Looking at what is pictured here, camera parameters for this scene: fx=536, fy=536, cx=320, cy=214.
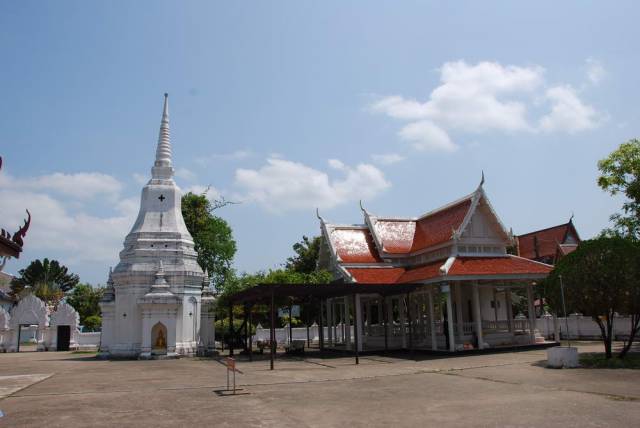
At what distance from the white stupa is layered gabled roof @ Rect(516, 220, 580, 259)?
41.4 metres

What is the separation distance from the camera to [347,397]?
12.3m

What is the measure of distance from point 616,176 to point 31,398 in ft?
90.9

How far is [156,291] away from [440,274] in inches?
623

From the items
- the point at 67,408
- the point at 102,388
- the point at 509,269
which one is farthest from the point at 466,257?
the point at 67,408

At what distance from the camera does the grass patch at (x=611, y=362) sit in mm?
16484

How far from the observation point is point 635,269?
17.4m

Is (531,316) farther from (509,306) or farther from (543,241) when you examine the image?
(543,241)

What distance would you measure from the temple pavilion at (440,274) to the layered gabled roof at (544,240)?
34729 millimetres

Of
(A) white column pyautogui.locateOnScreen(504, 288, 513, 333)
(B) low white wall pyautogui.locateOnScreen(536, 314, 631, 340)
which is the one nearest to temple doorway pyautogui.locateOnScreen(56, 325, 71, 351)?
(A) white column pyautogui.locateOnScreen(504, 288, 513, 333)

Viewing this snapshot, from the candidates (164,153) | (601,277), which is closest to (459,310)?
(601,277)

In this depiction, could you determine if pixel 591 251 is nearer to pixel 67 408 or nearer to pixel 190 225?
pixel 67 408

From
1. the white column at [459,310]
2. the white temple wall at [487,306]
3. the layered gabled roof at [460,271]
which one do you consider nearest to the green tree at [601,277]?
the layered gabled roof at [460,271]

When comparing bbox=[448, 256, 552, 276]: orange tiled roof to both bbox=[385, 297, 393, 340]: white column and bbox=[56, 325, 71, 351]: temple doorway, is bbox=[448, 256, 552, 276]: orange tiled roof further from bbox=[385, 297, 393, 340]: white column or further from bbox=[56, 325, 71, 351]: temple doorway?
bbox=[56, 325, 71, 351]: temple doorway

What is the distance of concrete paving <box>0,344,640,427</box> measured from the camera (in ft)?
31.2
